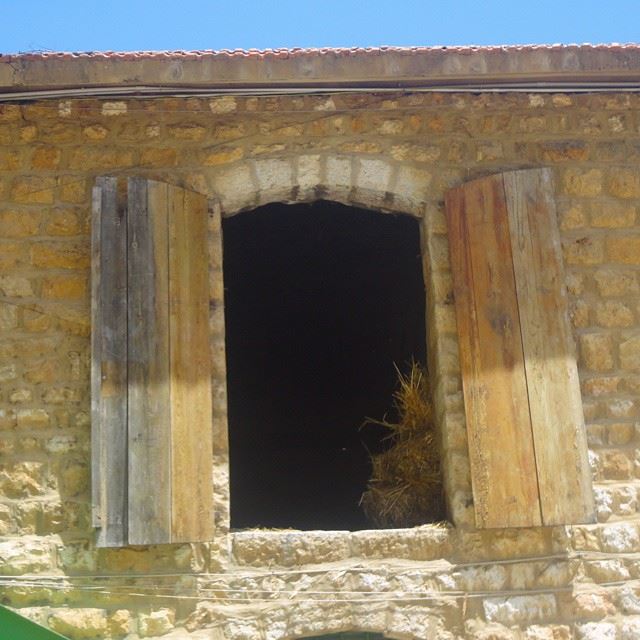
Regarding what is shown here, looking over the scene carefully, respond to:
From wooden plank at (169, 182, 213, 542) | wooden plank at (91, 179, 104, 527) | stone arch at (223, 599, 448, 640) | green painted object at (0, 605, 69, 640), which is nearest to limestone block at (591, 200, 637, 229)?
wooden plank at (169, 182, 213, 542)

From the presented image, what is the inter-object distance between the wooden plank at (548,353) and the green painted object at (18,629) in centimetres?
218

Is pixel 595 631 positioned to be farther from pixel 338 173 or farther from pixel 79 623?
pixel 338 173

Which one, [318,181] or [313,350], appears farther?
[313,350]

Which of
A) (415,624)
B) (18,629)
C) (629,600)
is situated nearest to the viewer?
(18,629)

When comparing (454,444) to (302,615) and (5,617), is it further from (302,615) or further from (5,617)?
(5,617)

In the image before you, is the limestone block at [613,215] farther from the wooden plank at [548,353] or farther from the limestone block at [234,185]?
the limestone block at [234,185]

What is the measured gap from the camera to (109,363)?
4488 mm

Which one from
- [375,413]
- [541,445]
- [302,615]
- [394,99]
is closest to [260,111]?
[394,99]

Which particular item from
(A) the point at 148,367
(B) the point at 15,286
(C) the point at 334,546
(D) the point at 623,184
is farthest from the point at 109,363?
(D) the point at 623,184

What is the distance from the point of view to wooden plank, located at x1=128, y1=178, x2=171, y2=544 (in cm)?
434

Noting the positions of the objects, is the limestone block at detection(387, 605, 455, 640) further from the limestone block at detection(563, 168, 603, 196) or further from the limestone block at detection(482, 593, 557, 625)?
the limestone block at detection(563, 168, 603, 196)

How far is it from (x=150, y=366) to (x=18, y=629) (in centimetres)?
126

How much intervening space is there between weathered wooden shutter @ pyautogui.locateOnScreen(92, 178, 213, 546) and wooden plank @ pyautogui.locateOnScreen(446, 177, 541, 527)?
3.99 ft

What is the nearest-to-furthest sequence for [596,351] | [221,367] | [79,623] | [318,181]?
[79,623] → [221,367] → [596,351] → [318,181]
